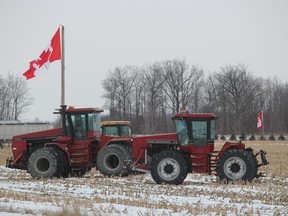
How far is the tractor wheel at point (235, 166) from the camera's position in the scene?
47.3ft

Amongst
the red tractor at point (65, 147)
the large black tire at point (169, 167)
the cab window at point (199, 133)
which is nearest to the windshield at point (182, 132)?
the cab window at point (199, 133)

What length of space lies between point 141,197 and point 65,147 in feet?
21.0

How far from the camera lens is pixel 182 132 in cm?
1508

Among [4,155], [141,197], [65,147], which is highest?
[65,147]

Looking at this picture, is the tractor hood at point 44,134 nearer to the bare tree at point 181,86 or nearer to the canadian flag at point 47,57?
the canadian flag at point 47,57

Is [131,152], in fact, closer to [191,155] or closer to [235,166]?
[191,155]

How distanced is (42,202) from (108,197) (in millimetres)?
1685

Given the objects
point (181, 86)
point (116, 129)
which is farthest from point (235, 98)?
point (116, 129)

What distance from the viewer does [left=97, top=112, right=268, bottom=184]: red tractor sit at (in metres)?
14.5

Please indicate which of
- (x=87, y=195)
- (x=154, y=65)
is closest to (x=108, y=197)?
(x=87, y=195)

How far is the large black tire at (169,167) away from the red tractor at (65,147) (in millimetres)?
2382

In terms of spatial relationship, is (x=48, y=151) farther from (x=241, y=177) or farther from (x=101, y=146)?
(x=241, y=177)

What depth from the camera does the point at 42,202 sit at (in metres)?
10.7

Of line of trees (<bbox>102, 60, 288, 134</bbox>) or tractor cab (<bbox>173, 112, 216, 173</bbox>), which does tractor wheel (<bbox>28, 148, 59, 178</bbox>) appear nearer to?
tractor cab (<bbox>173, 112, 216, 173</bbox>)
